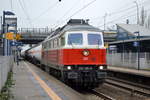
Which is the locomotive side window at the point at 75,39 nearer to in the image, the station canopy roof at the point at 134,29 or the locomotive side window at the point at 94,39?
the locomotive side window at the point at 94,39

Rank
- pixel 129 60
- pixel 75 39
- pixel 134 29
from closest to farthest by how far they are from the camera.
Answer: pixel 75 39, pixel 129 60, pixel 134 29

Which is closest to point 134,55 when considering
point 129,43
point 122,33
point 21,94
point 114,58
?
point 129,43

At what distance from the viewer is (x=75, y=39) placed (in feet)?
51.8

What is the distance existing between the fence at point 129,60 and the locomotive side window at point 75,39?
11.6m

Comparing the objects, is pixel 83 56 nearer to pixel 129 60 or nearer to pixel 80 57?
pixel 80 57

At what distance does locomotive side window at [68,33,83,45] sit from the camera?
1570 cm

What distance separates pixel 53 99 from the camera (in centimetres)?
1118

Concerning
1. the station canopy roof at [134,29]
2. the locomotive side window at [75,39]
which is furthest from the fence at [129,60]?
the locomotive side window at [75,39]

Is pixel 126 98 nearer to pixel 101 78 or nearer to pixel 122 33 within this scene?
pixel 101 78

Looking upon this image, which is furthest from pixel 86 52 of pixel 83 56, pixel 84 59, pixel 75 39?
pixel 75 39

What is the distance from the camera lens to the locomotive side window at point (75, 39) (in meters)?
15.7

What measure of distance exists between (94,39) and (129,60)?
14.3 metres

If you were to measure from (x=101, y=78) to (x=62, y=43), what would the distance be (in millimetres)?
2733

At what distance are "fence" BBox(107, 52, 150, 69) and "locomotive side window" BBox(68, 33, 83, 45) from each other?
38.2 feet
